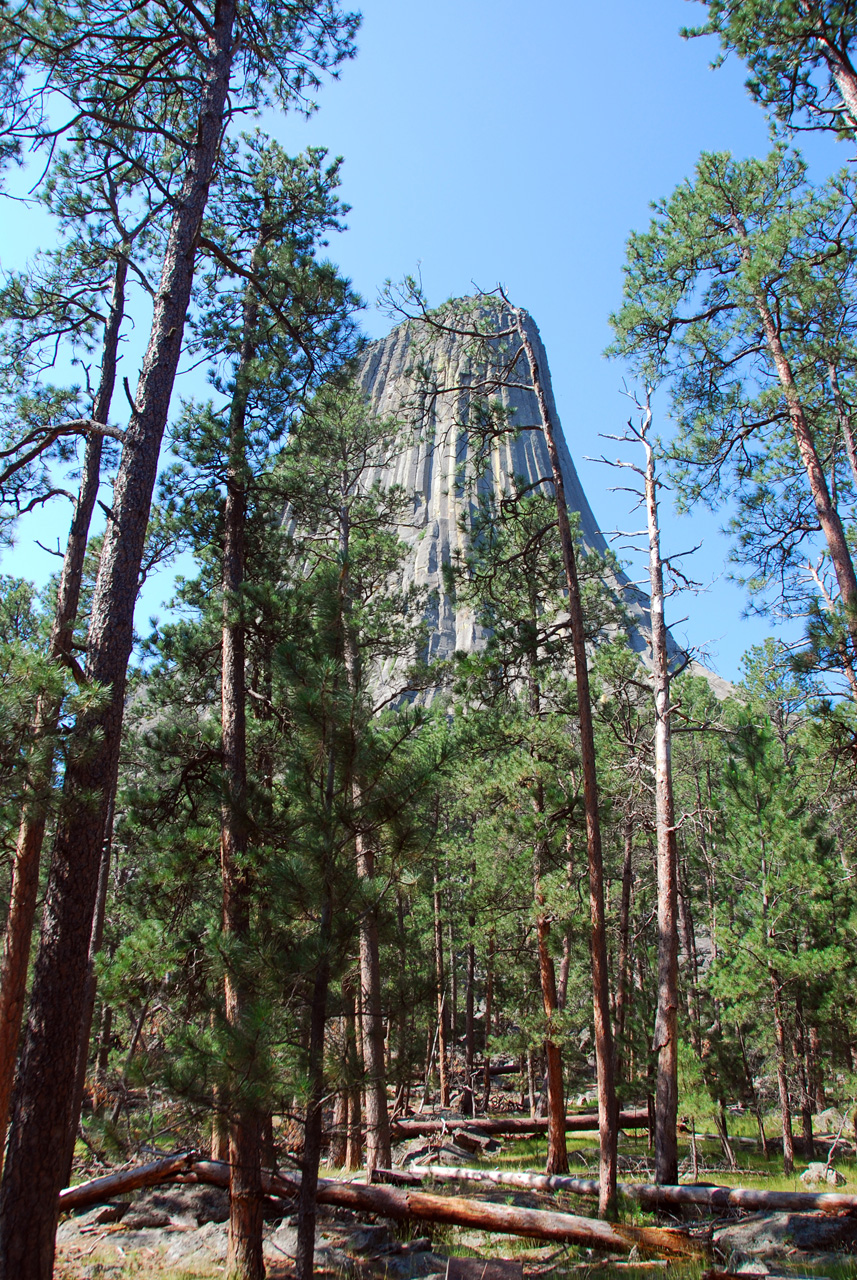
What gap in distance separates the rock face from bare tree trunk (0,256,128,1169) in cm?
348

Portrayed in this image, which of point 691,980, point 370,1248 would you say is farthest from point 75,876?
point 691,980

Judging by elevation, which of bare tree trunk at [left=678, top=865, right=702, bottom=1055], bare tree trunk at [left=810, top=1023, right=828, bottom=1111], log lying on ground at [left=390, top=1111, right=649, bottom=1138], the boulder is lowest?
log lying on ground at [left=390, top=1111, right=649, bottom=1138]

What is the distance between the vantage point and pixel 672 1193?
7.57 metres

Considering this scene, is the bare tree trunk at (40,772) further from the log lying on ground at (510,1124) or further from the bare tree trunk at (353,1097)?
the log lying on ground at (510,1124)

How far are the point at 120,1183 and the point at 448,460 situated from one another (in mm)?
86426

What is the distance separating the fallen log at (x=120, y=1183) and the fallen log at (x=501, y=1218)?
0.61 meters

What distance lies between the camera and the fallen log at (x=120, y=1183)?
7949 mm

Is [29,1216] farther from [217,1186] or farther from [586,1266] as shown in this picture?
[217,1186]

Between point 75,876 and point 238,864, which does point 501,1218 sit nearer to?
point 238,864

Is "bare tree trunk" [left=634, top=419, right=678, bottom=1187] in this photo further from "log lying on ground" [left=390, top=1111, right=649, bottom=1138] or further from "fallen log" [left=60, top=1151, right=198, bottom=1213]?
"log lying on ground" [left=390, top=1111, right=649, bottom=1138]

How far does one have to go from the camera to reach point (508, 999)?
15734 millimetres

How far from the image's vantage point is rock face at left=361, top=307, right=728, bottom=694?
8492 millimetres

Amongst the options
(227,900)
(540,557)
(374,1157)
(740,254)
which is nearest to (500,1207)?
→ (374,1157)

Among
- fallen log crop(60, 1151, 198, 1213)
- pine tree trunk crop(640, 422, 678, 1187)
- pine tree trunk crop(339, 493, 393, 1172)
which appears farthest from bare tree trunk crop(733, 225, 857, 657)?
fallen log crop(60, 1151, 198, 1213)
